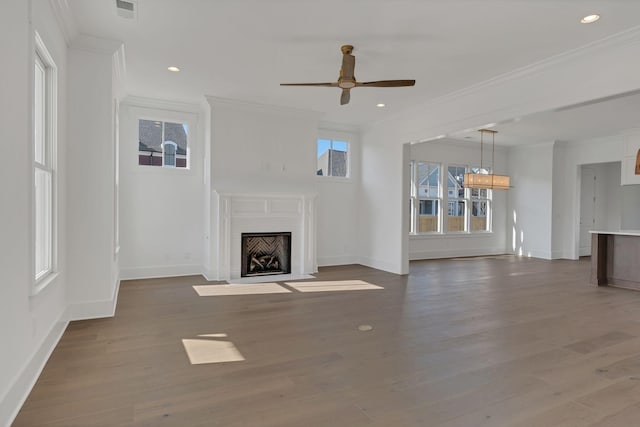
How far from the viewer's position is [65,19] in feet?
11.1

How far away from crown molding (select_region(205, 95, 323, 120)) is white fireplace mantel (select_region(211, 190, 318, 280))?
1445 millimetres

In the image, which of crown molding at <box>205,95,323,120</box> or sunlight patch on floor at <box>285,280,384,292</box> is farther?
crown molding at <box>205,95,323,120</box>

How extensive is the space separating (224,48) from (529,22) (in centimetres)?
310

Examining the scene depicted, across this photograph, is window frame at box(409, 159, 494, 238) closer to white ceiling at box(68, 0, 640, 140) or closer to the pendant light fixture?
the pendant light fixture

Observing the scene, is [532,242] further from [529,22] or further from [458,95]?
[529,22]

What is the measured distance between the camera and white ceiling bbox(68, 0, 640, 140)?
3.24 metres

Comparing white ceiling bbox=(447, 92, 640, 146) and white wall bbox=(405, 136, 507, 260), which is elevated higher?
white ceiling bbox=(447, 92, 640, 146)

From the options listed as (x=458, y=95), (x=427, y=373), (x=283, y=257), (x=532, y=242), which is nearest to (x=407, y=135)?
(x=458, y=95)

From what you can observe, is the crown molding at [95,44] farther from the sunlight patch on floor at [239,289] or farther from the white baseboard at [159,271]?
the white baseboard at [159,271]

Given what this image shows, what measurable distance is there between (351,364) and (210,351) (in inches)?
46.5

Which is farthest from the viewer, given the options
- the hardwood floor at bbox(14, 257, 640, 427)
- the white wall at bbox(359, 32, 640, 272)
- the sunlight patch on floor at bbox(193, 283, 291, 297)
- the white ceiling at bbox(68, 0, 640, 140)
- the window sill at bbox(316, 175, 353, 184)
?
the window sill at bbox(316, 175, 353, 184)

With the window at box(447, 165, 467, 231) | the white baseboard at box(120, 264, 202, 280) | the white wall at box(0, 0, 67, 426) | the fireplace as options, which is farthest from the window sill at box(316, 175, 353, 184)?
the white wall at box(0, 0, 67, 426)

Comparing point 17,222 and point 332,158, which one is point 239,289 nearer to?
point 17,222

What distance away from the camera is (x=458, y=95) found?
5.41 m
